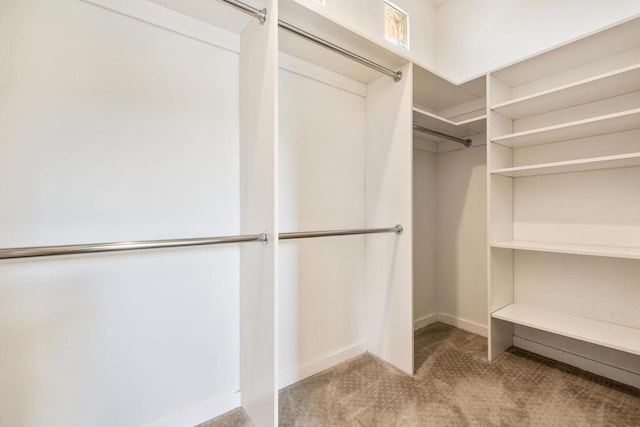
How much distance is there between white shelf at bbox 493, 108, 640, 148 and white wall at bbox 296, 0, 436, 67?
89cm

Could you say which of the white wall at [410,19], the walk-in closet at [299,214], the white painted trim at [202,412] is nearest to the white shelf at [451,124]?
the walk-in closet at [299,214]

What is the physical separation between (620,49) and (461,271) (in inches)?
75.0

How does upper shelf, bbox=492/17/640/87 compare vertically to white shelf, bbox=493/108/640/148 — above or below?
above

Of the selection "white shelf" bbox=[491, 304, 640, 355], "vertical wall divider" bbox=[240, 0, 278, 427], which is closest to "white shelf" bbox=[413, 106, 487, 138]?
"vertical wall divider" bbox=[240, 0, 278, 427]

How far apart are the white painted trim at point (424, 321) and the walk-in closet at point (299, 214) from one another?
102 mm

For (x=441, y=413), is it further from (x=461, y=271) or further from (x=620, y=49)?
(x=620, y=49)

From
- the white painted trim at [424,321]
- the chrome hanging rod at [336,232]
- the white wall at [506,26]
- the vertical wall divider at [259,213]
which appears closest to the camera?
the vertical wall divider at [259,213]

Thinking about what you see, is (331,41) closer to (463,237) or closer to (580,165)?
(580,165)

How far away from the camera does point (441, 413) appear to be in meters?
1.47

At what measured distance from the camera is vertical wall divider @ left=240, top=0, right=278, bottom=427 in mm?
1173

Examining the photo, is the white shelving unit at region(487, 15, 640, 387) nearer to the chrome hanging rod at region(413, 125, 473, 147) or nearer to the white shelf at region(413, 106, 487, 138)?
the white shelf at region(413, 106, 487, 138)

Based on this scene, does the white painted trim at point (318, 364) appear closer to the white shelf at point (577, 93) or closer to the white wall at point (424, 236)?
the white wall at point (424, 236)

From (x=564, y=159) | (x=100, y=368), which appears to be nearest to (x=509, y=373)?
(x=564, y=159)

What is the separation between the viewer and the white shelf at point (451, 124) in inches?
80.0
